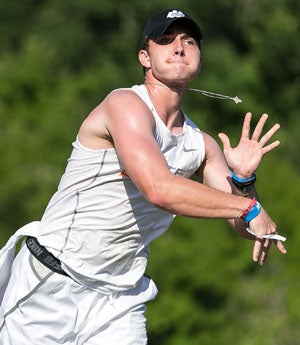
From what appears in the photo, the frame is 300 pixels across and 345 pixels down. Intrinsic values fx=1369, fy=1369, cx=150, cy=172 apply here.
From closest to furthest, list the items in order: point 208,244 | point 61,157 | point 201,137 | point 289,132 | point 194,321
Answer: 1. point 201,137
2. point 194,321
3. point 208,244
4. point 61,157
5. point 289,132

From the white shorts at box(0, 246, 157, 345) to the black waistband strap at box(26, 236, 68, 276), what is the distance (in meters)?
0.03

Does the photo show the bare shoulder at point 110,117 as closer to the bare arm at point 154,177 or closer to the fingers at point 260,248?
the bare arm at point 154,177

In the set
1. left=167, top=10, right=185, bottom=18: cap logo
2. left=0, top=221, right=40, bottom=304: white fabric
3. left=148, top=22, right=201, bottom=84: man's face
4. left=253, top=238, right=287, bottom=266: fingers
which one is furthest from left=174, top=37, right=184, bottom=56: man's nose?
left=0, top=221, right=40, bottom=304: white fabric

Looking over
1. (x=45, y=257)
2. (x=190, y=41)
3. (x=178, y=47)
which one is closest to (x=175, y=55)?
(x=178, y=47)

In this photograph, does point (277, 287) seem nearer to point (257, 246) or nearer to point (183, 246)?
point (183, 246)

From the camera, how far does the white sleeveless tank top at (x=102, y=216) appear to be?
8.16 m

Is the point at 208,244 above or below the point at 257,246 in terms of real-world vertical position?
below

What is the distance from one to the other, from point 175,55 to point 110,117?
589mm

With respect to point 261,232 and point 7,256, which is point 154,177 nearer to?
point 261,232

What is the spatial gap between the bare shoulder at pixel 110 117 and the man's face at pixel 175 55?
0.26 m

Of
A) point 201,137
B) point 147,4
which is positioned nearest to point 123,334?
point 201,137

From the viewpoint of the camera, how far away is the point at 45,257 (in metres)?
8.28

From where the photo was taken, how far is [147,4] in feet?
202

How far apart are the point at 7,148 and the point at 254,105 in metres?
13.5
